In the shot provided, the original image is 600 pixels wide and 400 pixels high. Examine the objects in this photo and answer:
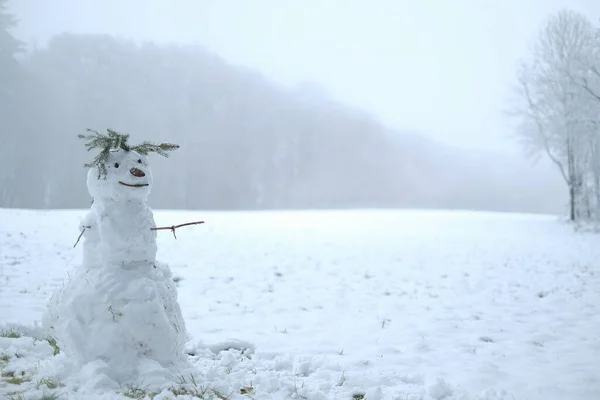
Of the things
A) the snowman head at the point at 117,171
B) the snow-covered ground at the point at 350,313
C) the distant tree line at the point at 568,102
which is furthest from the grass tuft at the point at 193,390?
the distant tree line at the point at 568,102

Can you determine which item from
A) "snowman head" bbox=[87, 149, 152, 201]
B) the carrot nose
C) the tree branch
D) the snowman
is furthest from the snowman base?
the tree branch

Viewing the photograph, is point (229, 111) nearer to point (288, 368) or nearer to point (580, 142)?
point (580, 142)

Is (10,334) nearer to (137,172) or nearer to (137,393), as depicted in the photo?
(137,393)

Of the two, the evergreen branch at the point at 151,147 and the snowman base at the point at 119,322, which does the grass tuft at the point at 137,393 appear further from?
the evergreen branch at the point at 151,147

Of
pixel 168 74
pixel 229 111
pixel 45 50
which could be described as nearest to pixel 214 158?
pixel 229 111

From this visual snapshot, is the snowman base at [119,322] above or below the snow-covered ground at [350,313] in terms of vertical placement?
above

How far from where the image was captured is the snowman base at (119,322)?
2602 millimetres

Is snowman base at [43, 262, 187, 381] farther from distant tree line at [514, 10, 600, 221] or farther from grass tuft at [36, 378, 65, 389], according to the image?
distant tree line at [514, 10, 600, 221]

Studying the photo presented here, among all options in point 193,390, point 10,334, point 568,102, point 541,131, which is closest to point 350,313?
point 193,390

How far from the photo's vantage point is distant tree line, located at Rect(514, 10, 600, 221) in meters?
14.0

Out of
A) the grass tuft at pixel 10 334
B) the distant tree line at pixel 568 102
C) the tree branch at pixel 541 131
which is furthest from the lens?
the tree branch at pixel 541 131

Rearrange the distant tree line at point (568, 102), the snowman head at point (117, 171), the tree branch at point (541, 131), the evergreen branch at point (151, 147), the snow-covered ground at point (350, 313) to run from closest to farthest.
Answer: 1. the snowman head at point (117, 171)
2. the evergreen branch at point (151, 147)
3. the snow-covered ground at point (350, 313)
4. the distant tree line at point (568, 102)
5. the tree branch at point (541, 131)

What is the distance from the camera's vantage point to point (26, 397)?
2.41 meters

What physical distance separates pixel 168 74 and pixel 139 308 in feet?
82.2
